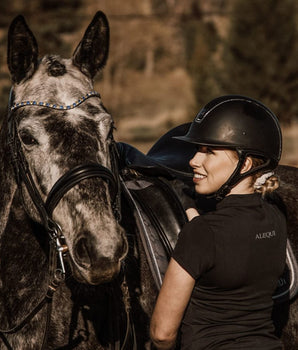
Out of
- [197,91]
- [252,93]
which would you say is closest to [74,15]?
[197,91]

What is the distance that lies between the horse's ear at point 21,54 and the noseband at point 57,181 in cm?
18

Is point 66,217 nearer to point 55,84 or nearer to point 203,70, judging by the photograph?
point 55,84

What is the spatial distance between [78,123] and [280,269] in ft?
4.09

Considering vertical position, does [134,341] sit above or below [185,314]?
below

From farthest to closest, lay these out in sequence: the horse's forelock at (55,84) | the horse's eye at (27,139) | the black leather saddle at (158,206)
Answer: the black leather saddle at (158,206)
the horse's forelock at (55,84)
the horse's eye at (27,139)

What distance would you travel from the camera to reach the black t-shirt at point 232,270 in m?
2.23

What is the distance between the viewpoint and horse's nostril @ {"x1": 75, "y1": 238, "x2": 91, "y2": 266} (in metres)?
2.47

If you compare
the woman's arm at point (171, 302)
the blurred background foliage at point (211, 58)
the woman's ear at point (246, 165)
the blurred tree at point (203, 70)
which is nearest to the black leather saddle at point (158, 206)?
the woman's arm at point (171, 302)

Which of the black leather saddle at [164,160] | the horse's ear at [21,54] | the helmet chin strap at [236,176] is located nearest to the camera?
the helmet chin strap at [236,176]

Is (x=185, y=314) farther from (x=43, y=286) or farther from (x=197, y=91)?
(x=197, y=91)

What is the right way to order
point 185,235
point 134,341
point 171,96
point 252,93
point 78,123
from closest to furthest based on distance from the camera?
point 185,235, point 78,123, point 134,341, point 252,93, point 171,96

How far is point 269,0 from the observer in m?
24.9

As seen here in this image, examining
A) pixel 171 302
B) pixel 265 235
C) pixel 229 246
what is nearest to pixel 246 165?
pixel 265 235

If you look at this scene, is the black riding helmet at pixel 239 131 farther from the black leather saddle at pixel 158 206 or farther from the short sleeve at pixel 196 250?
the black leather saddle at pixel 158 206
